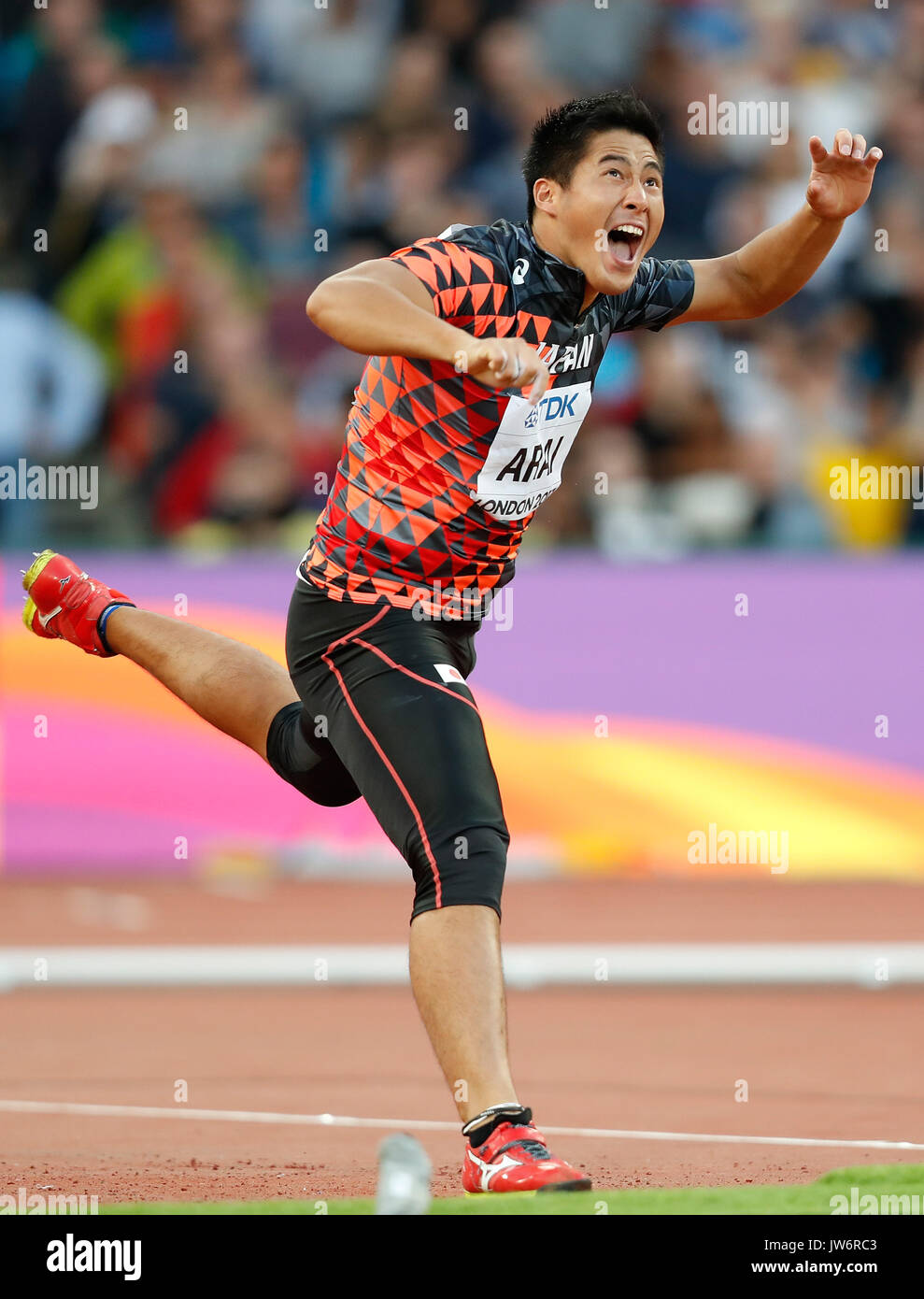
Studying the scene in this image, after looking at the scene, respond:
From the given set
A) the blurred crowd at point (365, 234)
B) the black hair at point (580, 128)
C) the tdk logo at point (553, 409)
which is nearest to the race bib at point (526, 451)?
the tdk logo at point (553, 409)

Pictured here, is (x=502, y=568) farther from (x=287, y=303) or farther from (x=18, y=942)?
(x=287, y=303)

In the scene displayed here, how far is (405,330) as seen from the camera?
4.37m

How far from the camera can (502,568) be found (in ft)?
17.0

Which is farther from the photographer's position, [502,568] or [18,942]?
[18,942]

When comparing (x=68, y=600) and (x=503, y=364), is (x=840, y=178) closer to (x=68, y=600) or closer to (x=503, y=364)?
(x=503, y=364)

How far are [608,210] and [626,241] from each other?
0.11m

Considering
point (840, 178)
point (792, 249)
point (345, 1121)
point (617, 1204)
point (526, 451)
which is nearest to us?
point (617, 1204)

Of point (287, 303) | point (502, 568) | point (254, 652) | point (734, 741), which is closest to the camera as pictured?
point (502, 568)

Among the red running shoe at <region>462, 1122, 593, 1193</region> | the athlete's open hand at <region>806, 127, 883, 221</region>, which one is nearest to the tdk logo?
the athlete's open hand at <region>806, 127, 883, 221</region>

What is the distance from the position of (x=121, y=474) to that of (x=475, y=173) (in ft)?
10.4

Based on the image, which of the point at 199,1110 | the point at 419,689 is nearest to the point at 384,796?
the point at 419,689

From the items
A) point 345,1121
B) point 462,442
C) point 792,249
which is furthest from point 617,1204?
point 792,249

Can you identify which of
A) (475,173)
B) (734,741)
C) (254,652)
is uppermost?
(475,173)

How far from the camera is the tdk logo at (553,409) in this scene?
16.1 feet
